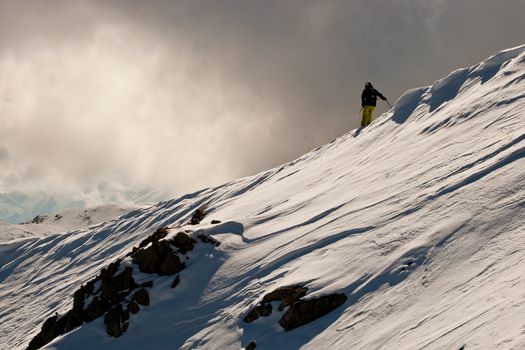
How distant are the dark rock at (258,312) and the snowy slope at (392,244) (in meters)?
0.31

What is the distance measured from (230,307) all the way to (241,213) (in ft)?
32.7

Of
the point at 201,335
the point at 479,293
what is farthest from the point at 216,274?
the point at 479,293

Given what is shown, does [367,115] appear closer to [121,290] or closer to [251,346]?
[121,290]

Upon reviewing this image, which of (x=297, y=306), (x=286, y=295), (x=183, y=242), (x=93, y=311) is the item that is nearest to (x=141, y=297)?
(x=93, y=311)

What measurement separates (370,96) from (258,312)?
2028cm

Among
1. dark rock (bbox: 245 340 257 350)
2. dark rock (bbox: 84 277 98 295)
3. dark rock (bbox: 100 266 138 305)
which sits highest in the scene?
dark rock (bbox: 84 277 98 295)

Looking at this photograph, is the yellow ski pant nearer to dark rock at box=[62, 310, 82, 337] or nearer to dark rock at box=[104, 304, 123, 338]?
dark rock at box=[104, 304, 123, 338]

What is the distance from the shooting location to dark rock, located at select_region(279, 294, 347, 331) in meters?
13.8

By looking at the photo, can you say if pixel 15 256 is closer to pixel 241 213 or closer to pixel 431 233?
pixel 241 213

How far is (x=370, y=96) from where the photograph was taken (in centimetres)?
3191

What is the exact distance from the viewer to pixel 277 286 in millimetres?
15844

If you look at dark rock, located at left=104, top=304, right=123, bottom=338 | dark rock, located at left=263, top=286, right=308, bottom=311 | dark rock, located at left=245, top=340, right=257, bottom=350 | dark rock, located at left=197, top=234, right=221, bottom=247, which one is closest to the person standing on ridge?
dark rock, located at left=197, top=234, right=221, bottom=247

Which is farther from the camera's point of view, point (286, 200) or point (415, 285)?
point (286, 200)

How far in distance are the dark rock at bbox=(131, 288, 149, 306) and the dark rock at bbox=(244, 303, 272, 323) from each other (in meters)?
5.18
